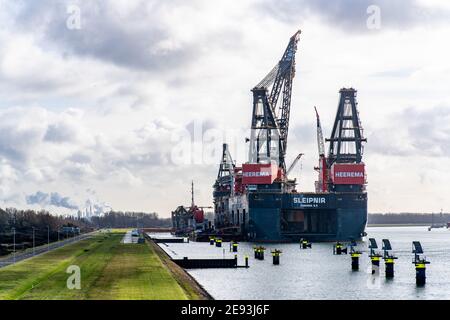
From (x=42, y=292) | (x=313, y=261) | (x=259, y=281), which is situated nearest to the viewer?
(x=42, y=292)

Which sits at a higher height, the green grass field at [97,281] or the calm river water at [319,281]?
the green grass field at [97,281]

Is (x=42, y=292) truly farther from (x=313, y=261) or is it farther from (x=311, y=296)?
(x=313, y=261)

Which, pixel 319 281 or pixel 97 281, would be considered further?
pixel 319 281

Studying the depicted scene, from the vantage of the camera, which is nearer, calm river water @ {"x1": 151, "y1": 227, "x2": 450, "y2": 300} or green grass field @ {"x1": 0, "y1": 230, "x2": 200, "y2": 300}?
green grass field @ {"x1": 0, "y1": 230, "x2": 200, "y2": 300}

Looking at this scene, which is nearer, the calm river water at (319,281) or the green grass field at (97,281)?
the green grass field at (97,281)

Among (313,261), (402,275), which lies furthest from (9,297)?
(313,261)

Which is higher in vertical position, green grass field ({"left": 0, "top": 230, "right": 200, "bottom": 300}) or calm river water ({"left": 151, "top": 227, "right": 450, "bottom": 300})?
green grass field ({"left": 0, "top": 230, "right": 200, "bottom": 300})

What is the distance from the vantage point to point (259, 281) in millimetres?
100062

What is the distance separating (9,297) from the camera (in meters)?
66.5
